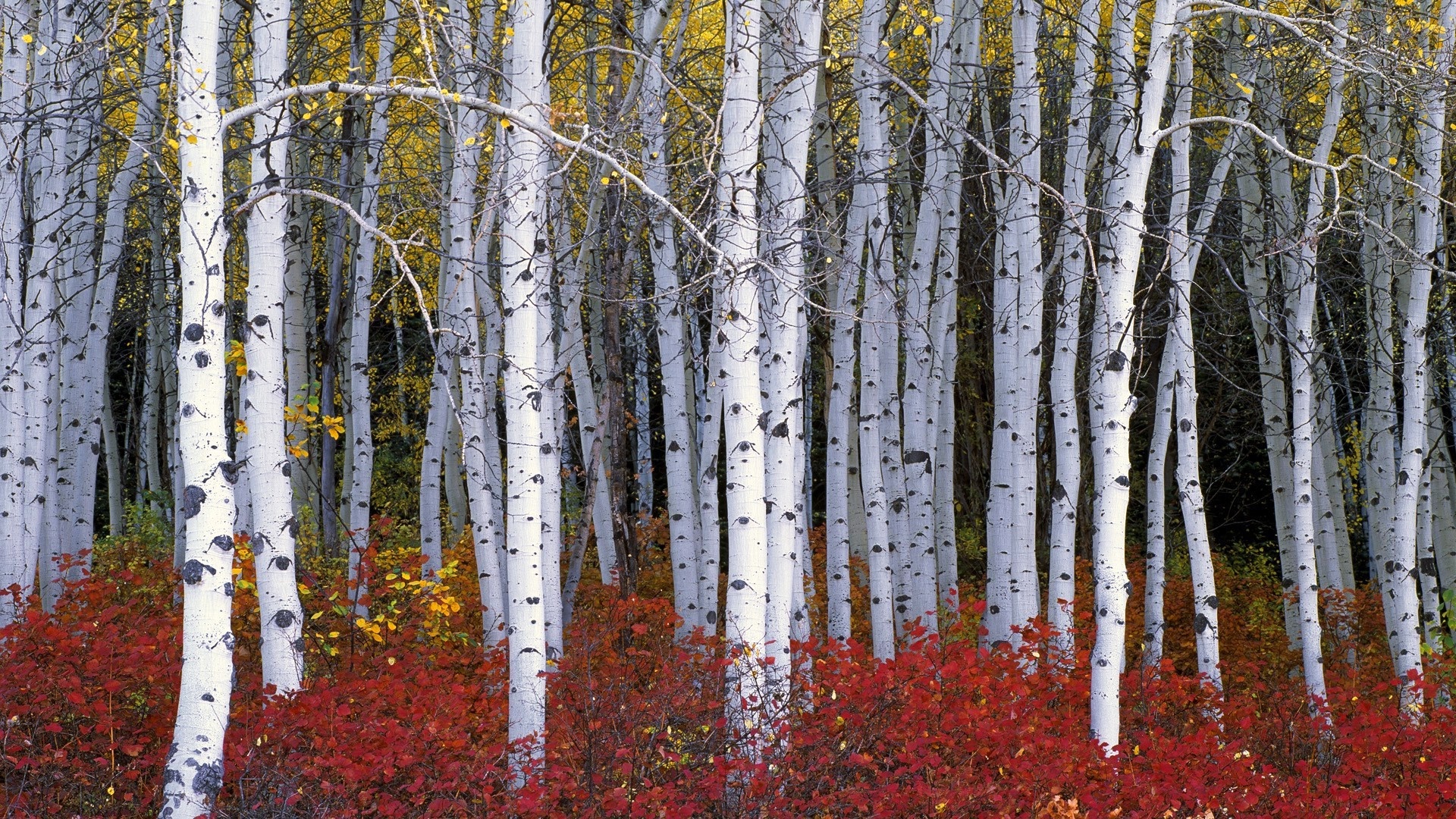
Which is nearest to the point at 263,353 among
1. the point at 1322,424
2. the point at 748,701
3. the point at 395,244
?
the point at 395,244

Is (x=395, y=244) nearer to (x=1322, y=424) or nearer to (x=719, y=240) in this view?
(x=719, y=240)

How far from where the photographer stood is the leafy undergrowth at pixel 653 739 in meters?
4.82

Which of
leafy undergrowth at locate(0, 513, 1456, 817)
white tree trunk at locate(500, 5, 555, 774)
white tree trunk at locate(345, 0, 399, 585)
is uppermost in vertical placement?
white tree trunk at locate(345, 0, 399, 585)

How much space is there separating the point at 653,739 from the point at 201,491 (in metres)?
2.28

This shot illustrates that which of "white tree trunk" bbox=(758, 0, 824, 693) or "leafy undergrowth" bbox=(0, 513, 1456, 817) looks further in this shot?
"white tree trunk" bbox=(758, 0, 824, 693)

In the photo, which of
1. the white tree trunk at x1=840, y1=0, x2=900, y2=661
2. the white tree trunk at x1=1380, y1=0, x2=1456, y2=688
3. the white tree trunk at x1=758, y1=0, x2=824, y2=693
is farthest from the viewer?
the white tree trunk at x1=1380, y1=0, x2=1456, y2=688

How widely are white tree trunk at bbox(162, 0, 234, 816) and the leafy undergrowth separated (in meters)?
0.30

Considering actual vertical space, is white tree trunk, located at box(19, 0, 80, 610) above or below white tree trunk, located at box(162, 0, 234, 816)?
above

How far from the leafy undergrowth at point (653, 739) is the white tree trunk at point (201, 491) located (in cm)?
30

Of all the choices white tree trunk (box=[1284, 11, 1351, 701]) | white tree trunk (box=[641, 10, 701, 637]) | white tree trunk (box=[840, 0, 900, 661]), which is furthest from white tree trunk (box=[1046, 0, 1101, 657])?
white tree trunk (box=[641, 10, 701, 637])

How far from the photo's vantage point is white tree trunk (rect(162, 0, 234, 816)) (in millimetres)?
4383

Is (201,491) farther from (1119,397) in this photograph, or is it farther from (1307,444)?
(1307,444)

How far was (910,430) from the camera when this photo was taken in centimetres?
861

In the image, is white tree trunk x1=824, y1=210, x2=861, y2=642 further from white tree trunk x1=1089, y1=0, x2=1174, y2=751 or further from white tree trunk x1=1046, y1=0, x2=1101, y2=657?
white tree trunk x1=1089, y1=0, x2=1174, y2=751
